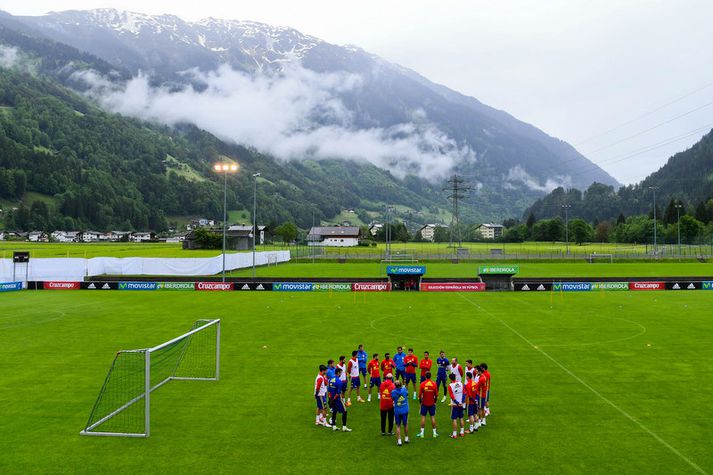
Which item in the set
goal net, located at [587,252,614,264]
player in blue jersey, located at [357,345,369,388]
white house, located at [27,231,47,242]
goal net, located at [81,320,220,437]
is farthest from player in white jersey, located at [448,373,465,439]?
white house, located at [27,231,47,242]

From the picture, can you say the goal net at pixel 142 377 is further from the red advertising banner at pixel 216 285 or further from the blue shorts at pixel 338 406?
the red advertising banner at pixel 216 285

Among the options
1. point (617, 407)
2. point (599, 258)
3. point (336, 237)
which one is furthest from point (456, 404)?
point (336, 237)

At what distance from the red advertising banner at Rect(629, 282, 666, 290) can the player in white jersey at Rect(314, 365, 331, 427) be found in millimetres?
50793

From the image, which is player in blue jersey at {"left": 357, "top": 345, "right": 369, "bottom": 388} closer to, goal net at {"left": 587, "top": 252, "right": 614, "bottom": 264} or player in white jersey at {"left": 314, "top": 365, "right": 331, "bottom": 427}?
player in white jersey at {"left": 314, "top": 365, "right": 331, "bottom": 427}

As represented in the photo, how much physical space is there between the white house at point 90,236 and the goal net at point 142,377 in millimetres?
170647

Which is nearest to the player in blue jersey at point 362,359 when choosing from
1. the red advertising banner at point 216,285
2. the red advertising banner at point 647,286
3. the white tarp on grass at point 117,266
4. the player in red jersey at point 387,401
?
the player in red jersey at point 387,401

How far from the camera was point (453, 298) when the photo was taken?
48719mm

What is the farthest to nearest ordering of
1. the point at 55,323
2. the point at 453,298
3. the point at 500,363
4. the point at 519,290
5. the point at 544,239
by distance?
the point at 544,239 → the point at 519,290 → the point at 453,298 → the point at 55,323 → the point at 500,363

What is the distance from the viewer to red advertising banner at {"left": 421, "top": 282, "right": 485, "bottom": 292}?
55.2 metres

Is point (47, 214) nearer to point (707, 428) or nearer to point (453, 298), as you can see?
point (453, 298)

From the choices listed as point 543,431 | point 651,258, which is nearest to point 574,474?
point 543,431

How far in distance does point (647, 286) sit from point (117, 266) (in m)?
67.0

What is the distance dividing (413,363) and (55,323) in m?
27.8

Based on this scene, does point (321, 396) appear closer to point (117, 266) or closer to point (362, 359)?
point (362, 359)
